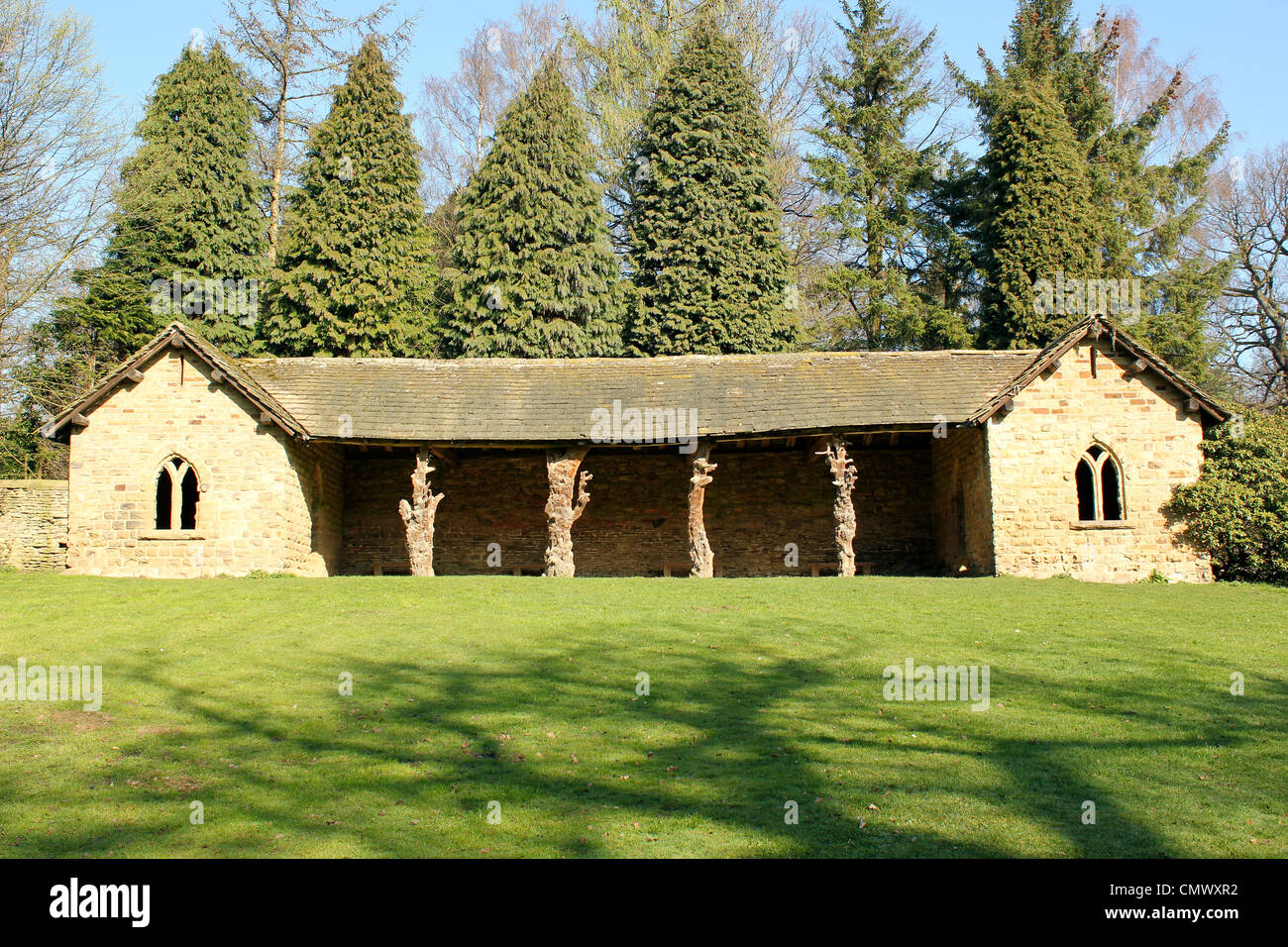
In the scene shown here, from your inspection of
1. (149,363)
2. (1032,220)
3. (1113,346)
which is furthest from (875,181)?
(149,363)

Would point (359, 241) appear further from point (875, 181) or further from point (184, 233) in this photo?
point (875, 181)

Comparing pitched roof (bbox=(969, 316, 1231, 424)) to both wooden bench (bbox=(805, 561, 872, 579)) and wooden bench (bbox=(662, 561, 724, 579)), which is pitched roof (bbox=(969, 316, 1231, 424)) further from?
wooden bench (bbox=(662, 561, 724, 579))

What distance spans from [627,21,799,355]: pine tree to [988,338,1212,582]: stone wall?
1290 cm

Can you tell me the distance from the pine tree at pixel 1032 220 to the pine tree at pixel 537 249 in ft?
39.1

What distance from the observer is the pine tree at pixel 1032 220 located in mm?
30984

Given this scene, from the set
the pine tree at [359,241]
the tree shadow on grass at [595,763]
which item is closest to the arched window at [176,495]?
the tree shadow on grass at [595,763]

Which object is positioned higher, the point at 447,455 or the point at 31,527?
the point at 447,455

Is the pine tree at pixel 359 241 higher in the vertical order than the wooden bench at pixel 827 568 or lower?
higher

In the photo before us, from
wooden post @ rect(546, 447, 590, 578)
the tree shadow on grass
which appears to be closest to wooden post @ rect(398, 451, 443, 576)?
wooden post @ rect(546, 447, 590, 578)

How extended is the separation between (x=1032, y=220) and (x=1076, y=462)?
14.0m

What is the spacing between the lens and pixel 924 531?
77.3ft

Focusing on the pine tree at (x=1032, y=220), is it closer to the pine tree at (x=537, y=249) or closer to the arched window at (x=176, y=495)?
the pine tree at (x=537, y=249)

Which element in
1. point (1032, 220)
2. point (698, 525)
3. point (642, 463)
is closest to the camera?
point (698, 525)

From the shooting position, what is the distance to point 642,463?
23.8m
